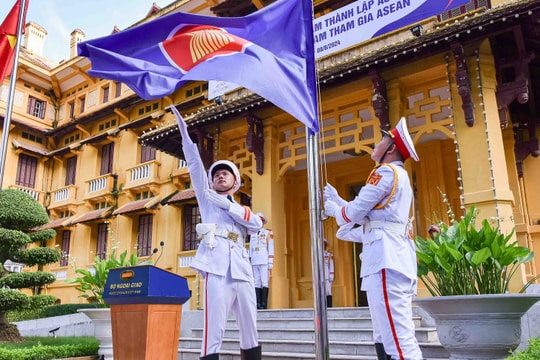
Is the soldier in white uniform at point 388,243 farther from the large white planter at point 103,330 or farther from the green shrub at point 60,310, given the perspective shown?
the green shrub at point 60,310

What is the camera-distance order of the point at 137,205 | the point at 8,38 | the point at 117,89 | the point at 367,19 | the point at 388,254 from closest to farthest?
1. the point at 388,254
2. the point at 8,38
3. the point at 367,19
4. the point at 137,205
5. the point at 117,89

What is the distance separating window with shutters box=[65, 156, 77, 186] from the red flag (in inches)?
558

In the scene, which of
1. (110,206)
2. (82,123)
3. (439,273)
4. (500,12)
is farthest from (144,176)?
(439,273)

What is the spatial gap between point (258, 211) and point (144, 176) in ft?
27.3

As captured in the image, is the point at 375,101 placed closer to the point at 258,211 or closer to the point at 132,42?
the point at 258,211

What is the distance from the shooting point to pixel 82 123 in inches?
862

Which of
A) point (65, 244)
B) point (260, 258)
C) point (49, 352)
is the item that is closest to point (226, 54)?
point (49, 352)

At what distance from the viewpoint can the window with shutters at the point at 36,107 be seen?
76.3 feet

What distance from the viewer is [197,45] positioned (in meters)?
4.51

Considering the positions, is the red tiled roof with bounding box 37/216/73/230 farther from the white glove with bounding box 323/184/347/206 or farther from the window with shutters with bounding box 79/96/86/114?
the white glove with bounding box 323/184/347/206

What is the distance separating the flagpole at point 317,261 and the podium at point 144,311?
1.95 metres

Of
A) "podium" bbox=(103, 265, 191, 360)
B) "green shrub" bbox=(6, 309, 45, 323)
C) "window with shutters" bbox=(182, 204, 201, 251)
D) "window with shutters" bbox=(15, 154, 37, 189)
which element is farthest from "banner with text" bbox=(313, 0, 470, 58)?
"window with shutters" bbox=(15, 154, 37, 189)

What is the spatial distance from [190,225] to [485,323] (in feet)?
45.8

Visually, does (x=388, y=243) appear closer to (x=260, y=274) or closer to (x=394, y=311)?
(x=394, y=311)
